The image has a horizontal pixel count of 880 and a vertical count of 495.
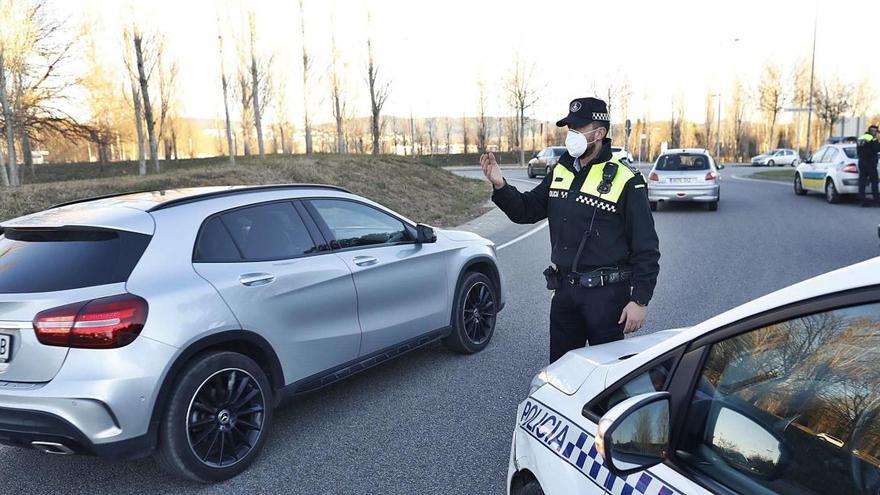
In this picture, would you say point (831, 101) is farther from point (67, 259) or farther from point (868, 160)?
point (67, 259)

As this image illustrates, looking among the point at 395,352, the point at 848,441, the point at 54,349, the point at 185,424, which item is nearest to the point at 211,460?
the point at 185,424

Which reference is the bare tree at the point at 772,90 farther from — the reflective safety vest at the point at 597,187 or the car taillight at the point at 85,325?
the car taillight at the point at 85,325

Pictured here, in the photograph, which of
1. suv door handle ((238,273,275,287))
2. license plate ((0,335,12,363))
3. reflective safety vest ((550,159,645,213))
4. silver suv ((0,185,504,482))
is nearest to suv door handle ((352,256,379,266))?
silver suv ((0,185,504,482))

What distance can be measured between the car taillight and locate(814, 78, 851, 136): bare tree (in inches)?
2616

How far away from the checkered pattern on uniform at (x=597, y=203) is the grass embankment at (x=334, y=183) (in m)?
10.9

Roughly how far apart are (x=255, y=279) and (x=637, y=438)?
8.55 ft

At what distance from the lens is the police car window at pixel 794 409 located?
1.38m

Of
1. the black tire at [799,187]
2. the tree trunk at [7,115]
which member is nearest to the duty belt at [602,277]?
the black tire at [799,187]

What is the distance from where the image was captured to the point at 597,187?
3.24 m

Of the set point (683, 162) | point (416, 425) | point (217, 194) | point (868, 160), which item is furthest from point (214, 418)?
point (868, 160)

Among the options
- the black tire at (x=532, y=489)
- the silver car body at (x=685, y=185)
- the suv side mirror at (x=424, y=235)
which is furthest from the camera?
the silver car body at (x=685, y=185)

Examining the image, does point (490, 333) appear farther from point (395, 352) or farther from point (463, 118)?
point (463, 118)

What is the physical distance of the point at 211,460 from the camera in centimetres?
342

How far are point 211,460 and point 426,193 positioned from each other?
18196 mm
